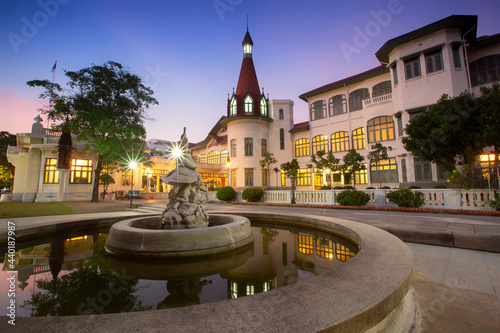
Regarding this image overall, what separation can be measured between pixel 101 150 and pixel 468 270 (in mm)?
20154

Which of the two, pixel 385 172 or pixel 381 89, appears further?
pixel 381 89

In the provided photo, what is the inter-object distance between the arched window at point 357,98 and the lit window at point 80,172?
1181 inches

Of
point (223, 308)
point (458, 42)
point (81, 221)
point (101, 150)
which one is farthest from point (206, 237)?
point (458, 42)

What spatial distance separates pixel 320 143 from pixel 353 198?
52.2 ft

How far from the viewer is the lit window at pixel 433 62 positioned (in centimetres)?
1847

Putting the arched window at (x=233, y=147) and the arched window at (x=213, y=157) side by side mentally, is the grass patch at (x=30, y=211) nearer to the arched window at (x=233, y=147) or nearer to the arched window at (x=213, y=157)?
the arched window at (x=233, y=147)

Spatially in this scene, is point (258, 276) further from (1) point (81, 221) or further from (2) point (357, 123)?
(2) point (357, 123)

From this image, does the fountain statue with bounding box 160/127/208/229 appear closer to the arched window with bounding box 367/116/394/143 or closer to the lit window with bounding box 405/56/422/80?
the lit window with bounding box 405/56/422/80

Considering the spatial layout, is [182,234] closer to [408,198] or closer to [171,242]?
[171,242]

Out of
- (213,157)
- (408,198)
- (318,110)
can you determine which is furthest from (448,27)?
(213,157)

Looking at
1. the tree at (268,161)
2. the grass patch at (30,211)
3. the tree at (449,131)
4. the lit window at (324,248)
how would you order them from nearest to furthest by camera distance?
the lit window at (324,248) < the grass patch at (30,211) < the tree at (449,131) < the tree at (268,161)

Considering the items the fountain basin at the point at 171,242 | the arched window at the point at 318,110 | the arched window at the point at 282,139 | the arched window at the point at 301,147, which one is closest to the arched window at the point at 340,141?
the arched window at the point at 318,110

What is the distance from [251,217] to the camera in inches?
330

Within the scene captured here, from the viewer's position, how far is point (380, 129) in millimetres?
23297
